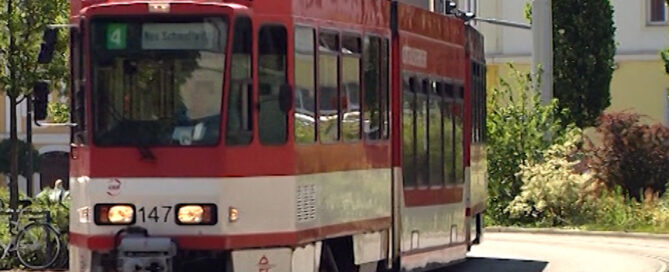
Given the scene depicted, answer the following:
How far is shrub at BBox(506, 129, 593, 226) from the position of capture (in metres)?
32.1

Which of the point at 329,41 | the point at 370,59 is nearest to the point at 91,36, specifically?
the point at 329,41

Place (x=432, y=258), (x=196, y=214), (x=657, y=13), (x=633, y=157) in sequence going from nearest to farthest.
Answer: (x=196, y=214)
(x=432, y=258)
(x=633, y=157)
(x=657, y=13)

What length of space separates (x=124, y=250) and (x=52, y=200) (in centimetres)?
998

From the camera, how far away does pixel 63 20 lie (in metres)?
23.2

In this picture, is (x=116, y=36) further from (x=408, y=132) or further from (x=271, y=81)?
(x=408, y=132)

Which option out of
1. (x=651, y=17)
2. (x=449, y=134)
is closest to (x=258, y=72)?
(x=449, y=134)

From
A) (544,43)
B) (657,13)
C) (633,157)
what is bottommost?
(633,157)

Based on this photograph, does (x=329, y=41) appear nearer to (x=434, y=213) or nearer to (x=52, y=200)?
(x=434, y=213)

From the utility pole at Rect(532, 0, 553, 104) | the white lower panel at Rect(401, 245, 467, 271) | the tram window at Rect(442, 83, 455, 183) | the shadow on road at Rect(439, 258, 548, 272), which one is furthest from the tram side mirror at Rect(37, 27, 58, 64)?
the utility pole at Rect(532, 0, 553, 104)

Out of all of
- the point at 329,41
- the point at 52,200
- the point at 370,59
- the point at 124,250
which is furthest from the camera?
the point at 52,200

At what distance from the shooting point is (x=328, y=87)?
1467 centimetres

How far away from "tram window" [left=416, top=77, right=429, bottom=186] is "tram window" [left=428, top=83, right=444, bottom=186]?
0.74 ft

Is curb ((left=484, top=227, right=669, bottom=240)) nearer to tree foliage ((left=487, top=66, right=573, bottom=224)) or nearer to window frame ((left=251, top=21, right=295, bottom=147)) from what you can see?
tree foliage ((left=487, top=66, right=573, bottom=224))

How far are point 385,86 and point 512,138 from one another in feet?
57.6
